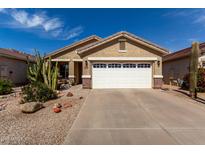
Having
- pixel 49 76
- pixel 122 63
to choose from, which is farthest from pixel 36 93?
pixel 122 63

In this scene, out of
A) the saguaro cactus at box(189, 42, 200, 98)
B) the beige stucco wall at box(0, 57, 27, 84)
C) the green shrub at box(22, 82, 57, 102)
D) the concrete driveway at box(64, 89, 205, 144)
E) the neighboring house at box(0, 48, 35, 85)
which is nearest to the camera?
the concrete driveway at box(64, 89, 205, 144)

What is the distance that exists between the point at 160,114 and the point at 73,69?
14758mm

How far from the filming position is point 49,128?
5371mm

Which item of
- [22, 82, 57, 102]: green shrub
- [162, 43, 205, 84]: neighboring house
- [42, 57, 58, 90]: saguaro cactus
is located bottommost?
[22, 82, 57, 102]: green shrub

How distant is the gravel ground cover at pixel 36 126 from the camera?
4547mm

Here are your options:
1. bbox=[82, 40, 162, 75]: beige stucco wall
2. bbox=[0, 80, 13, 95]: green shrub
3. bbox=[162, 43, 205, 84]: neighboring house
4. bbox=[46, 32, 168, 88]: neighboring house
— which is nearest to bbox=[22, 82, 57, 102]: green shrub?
bbox=[0, 80, 13, 95]: green shrub

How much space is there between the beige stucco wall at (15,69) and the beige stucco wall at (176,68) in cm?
1862

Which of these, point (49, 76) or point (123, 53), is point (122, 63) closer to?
point (123, 53)

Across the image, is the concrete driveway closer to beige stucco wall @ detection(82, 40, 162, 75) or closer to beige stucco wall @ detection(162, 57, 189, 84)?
beige stucco wall @ detection(82, 40, 162, 75)

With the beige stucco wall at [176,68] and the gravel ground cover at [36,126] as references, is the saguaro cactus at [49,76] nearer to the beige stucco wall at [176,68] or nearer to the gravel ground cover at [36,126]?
the gravel ground cover at [36,126]

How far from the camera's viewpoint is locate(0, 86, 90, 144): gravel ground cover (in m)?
4.55

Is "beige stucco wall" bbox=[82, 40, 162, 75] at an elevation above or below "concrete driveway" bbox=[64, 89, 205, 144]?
above

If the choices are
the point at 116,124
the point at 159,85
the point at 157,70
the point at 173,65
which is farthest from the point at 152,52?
the point at 116,124

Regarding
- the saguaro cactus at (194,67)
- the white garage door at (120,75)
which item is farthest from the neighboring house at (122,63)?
the saguaro cactus at (194,67)
